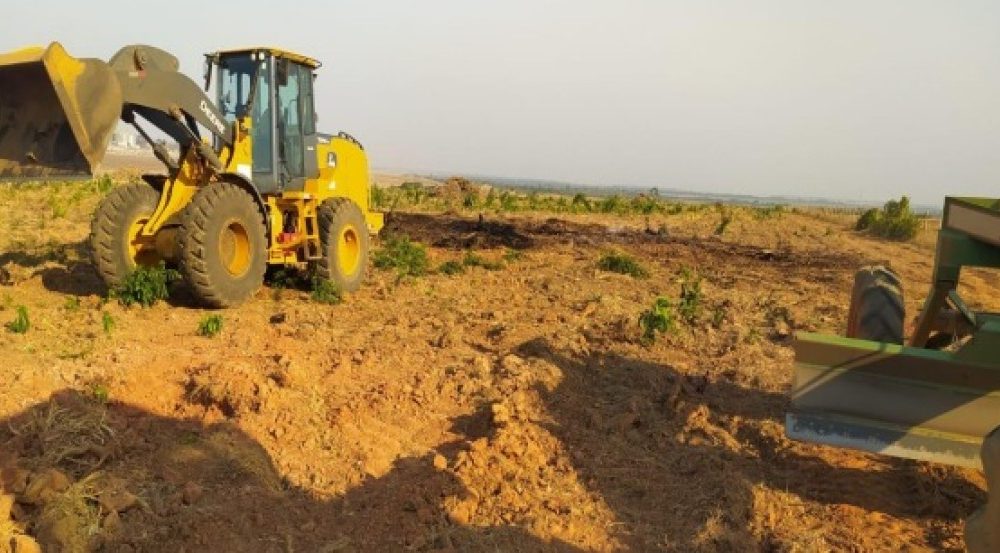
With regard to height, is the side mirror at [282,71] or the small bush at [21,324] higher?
the side mirror at [282,71]

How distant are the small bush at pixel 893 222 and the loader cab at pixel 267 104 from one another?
1746 centimetres

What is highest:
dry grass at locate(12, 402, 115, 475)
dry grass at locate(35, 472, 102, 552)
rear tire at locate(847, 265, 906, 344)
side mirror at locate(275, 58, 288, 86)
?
side mirror at locate(275, 58, 288, 86)

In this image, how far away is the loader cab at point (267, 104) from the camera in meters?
9.27

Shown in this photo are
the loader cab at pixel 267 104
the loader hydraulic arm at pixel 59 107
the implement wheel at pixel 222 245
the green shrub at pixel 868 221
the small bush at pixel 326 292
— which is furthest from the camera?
the green shrub at pixel 868 221

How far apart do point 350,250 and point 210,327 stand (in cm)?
340

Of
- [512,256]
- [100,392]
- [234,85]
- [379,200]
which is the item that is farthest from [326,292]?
[379,200]

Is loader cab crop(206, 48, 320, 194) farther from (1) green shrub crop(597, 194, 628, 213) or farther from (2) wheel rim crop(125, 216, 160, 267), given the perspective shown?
(1) green shrub crop(597, 194, 628, 213)

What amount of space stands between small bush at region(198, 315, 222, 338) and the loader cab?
2.46 meters

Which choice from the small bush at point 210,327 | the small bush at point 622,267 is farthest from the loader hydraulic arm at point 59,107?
the small bush at point 622,267

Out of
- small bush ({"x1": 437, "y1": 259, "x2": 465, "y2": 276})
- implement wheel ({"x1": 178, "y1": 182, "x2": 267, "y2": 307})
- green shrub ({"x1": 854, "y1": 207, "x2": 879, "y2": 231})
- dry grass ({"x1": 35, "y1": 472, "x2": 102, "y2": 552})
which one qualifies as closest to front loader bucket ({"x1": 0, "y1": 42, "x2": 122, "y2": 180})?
implement wheel ({"x1": 178, "y1": 182, "x2": 267, "y2": 307})

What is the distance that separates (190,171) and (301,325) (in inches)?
94.6

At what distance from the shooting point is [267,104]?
30.7 feet

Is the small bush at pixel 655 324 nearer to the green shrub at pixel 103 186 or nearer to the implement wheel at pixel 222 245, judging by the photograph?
the implement wheel at pixel 222 245

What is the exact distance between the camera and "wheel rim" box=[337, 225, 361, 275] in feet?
33.0
